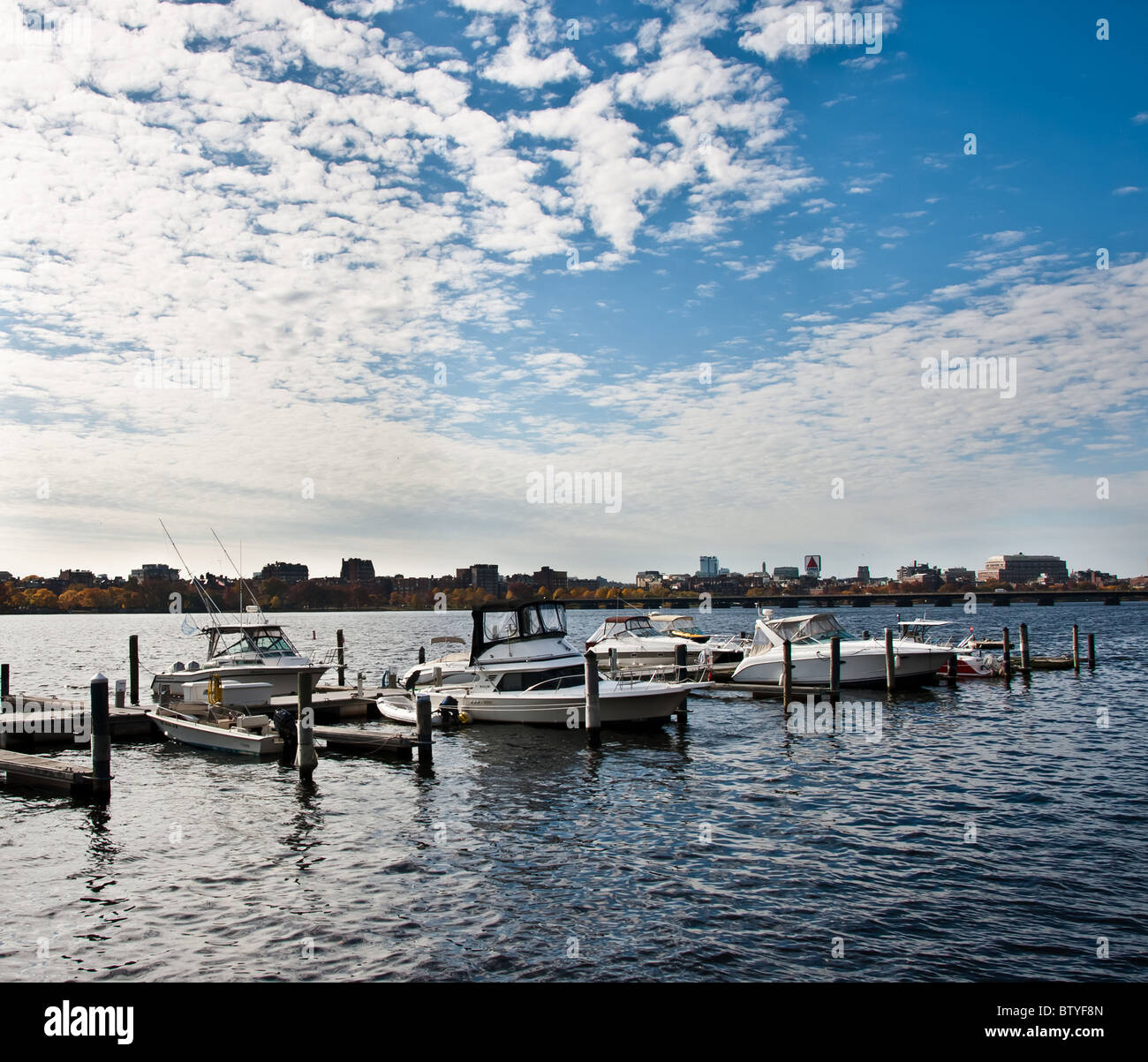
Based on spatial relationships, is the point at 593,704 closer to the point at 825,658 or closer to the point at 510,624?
the point at 510,624

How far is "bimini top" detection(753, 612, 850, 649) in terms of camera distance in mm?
38312

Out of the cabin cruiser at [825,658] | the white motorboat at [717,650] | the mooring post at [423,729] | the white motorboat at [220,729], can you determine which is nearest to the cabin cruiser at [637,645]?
the white motorboat at [717,650]

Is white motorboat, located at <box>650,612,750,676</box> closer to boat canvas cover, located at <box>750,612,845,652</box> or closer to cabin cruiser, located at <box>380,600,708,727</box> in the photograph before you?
boat canvas cover, located at <box>750,612,845,652</box>


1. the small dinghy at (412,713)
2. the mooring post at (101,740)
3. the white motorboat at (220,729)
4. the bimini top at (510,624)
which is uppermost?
the bimini top at (510,624)

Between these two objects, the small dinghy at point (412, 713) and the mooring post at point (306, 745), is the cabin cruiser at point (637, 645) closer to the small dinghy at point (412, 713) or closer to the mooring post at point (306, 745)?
the small dinghy at point (412, 713)

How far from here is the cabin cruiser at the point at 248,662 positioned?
32.1 meters

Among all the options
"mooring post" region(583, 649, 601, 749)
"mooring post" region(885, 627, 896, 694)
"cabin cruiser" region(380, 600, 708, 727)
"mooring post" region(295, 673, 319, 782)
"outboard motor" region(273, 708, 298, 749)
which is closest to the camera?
"mooring post" region(295, 673, 319, 782)

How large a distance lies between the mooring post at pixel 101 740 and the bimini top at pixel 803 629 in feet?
91.1

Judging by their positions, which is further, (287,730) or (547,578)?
(547,578)

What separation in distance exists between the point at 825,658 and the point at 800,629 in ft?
7.94

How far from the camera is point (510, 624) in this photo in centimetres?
3162

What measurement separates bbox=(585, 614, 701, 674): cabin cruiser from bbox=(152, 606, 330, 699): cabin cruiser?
50.7ft

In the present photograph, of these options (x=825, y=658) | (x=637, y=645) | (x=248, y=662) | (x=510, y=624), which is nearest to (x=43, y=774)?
(x=248, y=662)

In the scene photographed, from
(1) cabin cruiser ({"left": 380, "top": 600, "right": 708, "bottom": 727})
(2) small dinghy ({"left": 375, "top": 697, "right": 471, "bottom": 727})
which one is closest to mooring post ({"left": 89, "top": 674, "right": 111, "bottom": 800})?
(1) cabin cruiser ({"left": 380, "top": 600, "right": 708, "bottom": 727})
